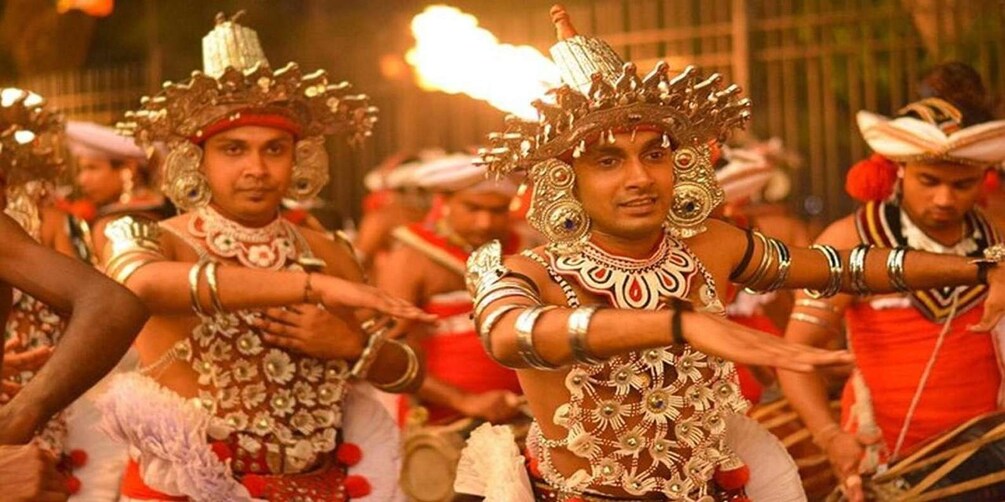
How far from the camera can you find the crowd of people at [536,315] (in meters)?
4.61

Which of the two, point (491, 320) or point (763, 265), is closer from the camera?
point (491, 320)

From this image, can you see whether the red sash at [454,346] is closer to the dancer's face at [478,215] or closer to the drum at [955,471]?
the dancer's face at [478,215]

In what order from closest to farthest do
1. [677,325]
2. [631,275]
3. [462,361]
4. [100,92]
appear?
[677,325]
[631,275]
[462,361]
[100,92]

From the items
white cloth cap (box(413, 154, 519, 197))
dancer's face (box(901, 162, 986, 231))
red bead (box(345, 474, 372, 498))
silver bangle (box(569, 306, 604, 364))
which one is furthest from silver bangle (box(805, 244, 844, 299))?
white cloth cap (box(413, 154, 519, 197))

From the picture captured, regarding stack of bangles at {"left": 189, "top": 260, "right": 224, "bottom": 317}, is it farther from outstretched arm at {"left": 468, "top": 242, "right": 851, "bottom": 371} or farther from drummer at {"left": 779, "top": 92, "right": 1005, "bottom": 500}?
drummer at {"left": 779, "top": 92, "right": 1005, "bottom": 500}

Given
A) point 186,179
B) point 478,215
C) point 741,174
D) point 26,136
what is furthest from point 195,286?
point 741,174

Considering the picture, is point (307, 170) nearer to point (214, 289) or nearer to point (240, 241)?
point (240, 241)

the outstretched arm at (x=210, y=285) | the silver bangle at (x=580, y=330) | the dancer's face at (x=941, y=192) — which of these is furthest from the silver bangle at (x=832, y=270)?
the outstretched arm at (x=210, y=285)

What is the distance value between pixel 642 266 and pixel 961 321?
209 cm

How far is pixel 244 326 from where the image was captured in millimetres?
6078

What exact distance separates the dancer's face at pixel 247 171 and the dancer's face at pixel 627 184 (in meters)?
1.60

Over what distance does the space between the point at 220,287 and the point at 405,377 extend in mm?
902

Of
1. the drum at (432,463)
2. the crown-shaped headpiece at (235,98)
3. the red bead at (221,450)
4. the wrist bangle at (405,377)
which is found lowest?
the drum at (432,463)

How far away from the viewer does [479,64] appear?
7.35 metres
